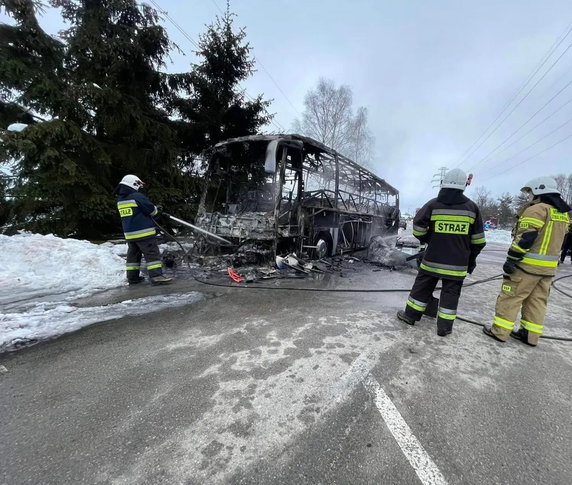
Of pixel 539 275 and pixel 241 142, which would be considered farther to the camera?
pixel 241 142

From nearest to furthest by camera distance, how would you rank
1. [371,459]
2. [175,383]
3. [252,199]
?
[371,459] < [175,383] < [252,199]

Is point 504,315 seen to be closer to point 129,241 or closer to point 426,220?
point 426,220

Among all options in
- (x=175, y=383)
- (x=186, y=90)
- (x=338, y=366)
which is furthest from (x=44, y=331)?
(x=186, y=90)

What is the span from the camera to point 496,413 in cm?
201

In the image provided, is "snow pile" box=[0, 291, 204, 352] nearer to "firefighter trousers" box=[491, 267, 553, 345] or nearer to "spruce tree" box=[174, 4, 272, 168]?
"firefighter trousers" box=[491, 267, 553, 345]

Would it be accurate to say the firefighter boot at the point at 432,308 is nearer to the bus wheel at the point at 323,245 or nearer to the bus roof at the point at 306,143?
the bus wheel at the point at 323,245

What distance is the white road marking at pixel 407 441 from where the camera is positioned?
1.49 metres

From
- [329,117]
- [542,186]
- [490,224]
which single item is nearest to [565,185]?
[490,224]

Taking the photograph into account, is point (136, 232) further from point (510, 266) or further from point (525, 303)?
point (525, 303)

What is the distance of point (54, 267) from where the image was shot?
204 inches

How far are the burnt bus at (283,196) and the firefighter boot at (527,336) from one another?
413cm

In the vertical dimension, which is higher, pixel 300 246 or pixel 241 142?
pixel 241 142

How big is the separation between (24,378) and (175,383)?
1266 millimetres

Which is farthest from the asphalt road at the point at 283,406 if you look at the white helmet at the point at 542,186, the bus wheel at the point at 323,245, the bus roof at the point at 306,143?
the bus roof at the point at 306,143
